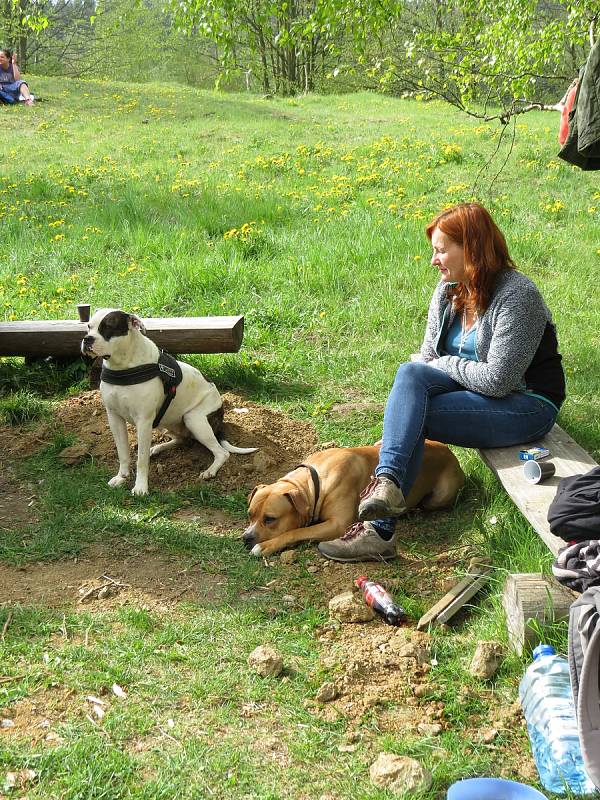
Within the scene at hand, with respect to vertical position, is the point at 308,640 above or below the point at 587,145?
below

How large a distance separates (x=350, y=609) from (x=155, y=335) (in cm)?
357

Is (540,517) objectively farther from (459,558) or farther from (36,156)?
(36,156)

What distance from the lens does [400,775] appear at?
2676mm

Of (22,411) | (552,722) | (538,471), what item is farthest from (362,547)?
(22,411)

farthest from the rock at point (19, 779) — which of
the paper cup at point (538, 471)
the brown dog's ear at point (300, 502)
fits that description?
the paper cup at point (538, 471)

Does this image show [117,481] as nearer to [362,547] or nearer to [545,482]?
[362,547]

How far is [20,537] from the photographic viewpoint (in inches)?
183

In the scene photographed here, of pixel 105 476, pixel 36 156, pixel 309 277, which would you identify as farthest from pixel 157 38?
pixel 105 476

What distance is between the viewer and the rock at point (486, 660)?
3.24 meters

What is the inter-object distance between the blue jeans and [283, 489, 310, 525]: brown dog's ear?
0.46 metres

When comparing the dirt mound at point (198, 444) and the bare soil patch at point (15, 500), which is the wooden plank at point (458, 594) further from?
the bare soil patch at point (15, 500)

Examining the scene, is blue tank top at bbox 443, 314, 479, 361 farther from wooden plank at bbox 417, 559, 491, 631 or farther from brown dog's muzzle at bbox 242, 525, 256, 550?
brown dog's muzzle at bbox 242, 525, 256, 550

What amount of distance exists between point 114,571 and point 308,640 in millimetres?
1231

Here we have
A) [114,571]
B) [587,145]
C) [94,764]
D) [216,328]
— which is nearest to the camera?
[94,764]
